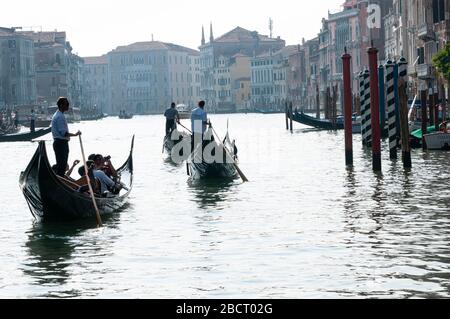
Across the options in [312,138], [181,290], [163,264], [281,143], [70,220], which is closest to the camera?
[181,290]

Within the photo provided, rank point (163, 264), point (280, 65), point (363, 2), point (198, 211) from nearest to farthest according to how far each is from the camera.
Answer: point (163, 264) < point (198, 211) < point (363, 2) < point (280, 65)

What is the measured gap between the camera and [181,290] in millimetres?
9406

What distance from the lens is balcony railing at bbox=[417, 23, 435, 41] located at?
5002 centimetres

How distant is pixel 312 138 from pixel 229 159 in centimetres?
2254

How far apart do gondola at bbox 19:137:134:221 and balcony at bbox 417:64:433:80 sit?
122 feet

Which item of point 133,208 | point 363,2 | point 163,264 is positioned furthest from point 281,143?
point 363,2

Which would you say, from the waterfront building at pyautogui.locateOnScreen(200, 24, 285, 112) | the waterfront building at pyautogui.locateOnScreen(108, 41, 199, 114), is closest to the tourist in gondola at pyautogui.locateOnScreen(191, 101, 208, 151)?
the waterfront building at pyautogui.locateOnScreen(200, 24, 285, 112)

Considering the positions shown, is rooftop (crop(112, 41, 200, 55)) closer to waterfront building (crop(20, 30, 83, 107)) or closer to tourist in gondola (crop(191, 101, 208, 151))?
waterfront building (crop(20, 30, 83, 107))

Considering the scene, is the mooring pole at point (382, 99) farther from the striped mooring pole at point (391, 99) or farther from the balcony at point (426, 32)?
the balcony at point (426, 32)

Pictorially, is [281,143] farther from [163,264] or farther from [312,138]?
[163,264]

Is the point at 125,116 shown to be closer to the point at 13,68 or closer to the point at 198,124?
the point at 13,68

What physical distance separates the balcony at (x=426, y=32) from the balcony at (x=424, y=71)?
114 centimetres

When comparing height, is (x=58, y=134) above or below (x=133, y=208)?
above

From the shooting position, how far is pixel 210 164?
2058cm
